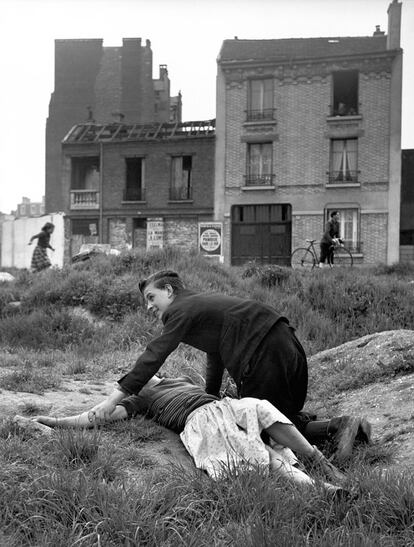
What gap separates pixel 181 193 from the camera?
28.8 m

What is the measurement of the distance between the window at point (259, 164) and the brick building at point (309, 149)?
0.05m

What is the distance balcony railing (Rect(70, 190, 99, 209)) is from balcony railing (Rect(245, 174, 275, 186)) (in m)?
7.47

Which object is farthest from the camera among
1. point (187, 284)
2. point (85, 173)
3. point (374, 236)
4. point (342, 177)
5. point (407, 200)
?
point (85, 173)

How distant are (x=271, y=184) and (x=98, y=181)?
29.1ft

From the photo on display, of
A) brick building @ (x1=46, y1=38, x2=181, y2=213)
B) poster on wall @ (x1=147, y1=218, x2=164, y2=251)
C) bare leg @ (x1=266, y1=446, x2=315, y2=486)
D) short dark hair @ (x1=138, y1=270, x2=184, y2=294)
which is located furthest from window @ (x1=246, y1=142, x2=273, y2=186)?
bare leg @ (x1=266, y1=446, x2=315, y2=486)

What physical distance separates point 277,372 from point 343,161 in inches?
941

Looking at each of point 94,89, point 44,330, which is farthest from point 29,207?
point 44,330

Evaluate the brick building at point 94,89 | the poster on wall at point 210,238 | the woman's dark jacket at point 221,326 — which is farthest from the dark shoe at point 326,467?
the brick building at point 94,89

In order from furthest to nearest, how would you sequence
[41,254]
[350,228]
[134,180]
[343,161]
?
[134,180] → [343,161] → [350,228] → [41,254]

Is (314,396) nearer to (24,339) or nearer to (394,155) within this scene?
(24,339)

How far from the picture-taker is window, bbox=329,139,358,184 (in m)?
26.7

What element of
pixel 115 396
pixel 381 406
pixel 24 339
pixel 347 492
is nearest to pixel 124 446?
pixel 115 396

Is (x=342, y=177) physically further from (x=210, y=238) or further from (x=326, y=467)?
(x=326, y=467)

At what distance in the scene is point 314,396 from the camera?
20.0 ft
